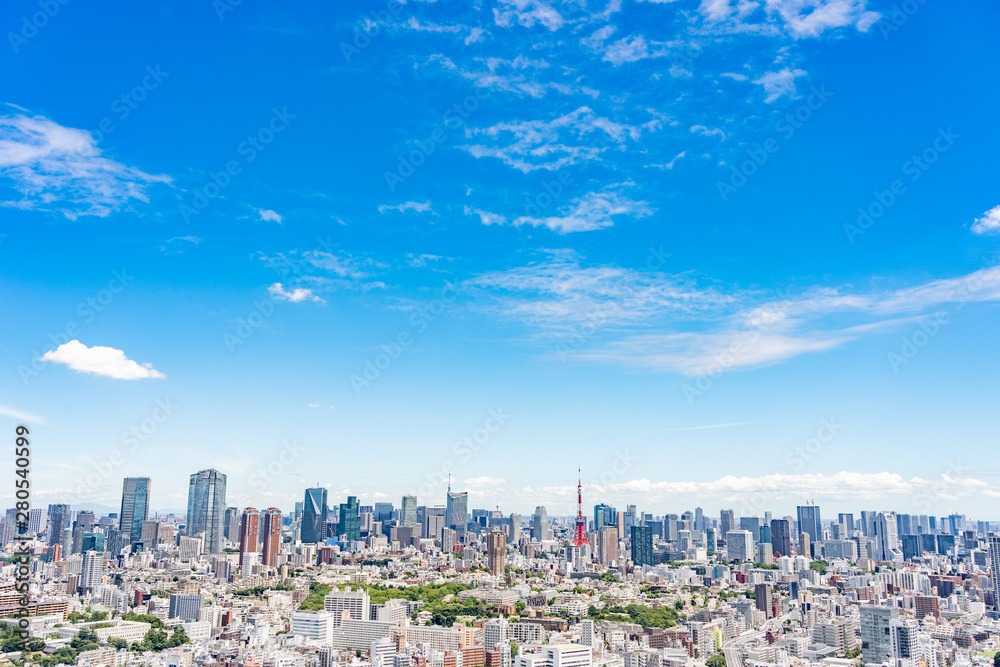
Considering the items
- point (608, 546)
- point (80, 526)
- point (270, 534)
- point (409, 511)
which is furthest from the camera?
point (409, 511)

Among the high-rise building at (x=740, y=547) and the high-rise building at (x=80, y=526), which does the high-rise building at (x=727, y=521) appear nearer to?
the high-rise building at (x=740, y=547)

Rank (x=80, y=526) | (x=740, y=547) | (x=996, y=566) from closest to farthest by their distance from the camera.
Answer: (x=996, y=566), (x=80, y=526), (x=740, y=547)

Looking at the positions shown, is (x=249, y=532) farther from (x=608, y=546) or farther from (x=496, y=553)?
(x=608, y=546)

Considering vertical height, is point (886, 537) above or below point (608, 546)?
above

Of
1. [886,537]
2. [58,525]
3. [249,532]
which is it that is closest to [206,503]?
[249,532]

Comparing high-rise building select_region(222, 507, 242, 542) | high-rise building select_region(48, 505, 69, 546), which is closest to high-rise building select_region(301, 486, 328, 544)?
high-rise building select_region(222, 507, 242, 542)

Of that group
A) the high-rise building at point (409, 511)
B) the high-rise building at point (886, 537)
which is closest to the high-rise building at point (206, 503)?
the high-rise building at point (409, 511)

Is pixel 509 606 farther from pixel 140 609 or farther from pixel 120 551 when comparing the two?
pixel 120 551
